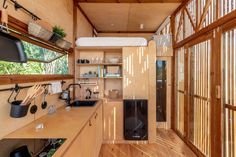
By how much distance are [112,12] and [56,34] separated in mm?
2397

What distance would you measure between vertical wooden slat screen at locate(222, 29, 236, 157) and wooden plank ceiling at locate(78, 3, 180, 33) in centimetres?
215

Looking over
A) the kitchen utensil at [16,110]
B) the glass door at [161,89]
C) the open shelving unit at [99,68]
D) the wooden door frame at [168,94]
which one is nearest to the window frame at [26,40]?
the kitchen utensil at [16,110]

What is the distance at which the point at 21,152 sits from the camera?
5.33 ft

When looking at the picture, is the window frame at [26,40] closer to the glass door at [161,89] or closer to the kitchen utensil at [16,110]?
the kitchen utensil at [16,110]

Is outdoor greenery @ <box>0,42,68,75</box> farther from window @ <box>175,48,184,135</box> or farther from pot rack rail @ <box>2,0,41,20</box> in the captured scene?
window @ <box>175,48,184,135</box>

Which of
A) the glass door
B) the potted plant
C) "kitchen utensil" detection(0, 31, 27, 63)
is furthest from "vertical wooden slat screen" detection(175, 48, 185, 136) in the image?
"kitchen utensil" detection(0, 31, 27, 63)

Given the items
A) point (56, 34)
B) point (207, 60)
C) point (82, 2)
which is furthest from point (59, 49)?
point (207, 60)

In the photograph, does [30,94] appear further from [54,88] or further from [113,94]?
[113,94]

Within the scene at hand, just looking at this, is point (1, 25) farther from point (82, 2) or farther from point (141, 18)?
point (141, 18)

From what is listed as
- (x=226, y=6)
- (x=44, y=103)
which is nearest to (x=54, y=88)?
(x=44, y=103)

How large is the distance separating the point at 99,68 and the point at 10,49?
9.98 ft

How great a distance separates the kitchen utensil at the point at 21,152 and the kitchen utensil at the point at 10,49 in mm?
811

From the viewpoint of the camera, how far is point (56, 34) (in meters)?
2.57

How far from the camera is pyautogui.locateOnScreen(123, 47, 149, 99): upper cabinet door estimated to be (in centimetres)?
393
